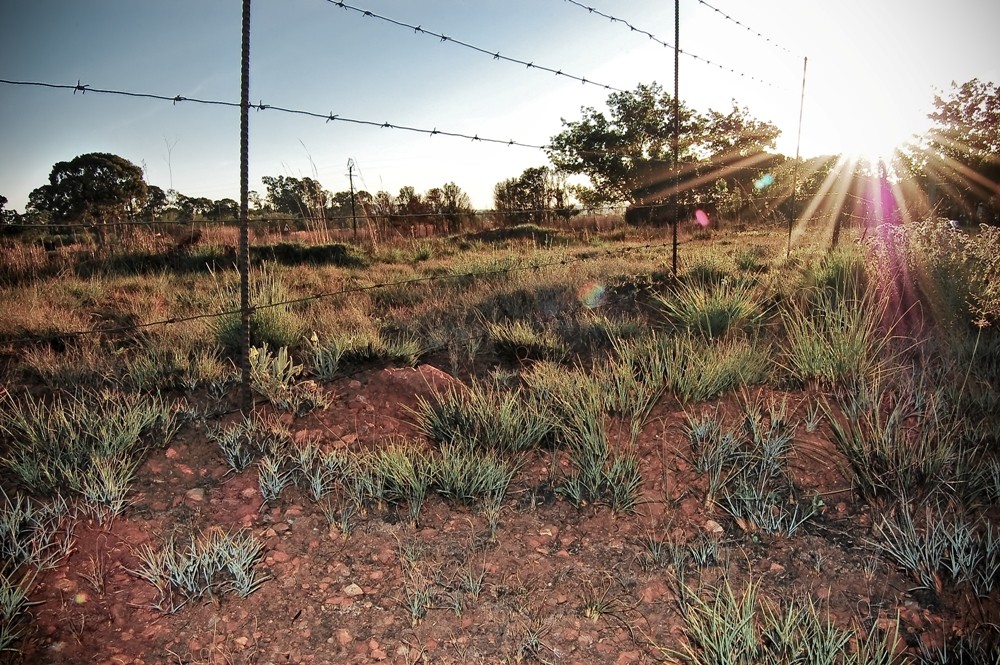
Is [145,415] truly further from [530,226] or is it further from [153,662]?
[530,226]

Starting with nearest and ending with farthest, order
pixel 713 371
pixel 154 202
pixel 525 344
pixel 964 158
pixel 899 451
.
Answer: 1. pixel 899 451
2. pixel 713 371
3. pixel 525 344
4. pixel 154 202
5. pixel 964 158

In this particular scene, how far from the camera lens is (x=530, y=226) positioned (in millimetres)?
19484

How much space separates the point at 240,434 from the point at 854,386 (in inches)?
147

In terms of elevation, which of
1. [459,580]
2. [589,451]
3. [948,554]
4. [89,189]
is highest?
[89,189]

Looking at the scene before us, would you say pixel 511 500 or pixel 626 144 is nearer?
pixel 511 500

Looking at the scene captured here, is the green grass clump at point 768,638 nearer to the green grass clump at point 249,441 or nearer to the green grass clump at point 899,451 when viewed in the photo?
the green grass clump at point 899,451

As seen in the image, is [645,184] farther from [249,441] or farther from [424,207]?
[249,441]

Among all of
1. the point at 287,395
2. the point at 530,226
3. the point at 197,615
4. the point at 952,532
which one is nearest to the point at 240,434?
the point at 287,395

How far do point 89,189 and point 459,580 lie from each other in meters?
19.0

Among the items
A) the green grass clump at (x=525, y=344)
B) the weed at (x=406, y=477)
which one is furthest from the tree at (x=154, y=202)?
the weed at (x=406, y=477)

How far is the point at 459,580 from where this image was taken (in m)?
2.46

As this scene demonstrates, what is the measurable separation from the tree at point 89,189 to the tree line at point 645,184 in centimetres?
3

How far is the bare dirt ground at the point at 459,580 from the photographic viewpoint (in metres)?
2.15

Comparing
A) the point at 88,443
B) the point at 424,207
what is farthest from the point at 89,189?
the point at 88,443
